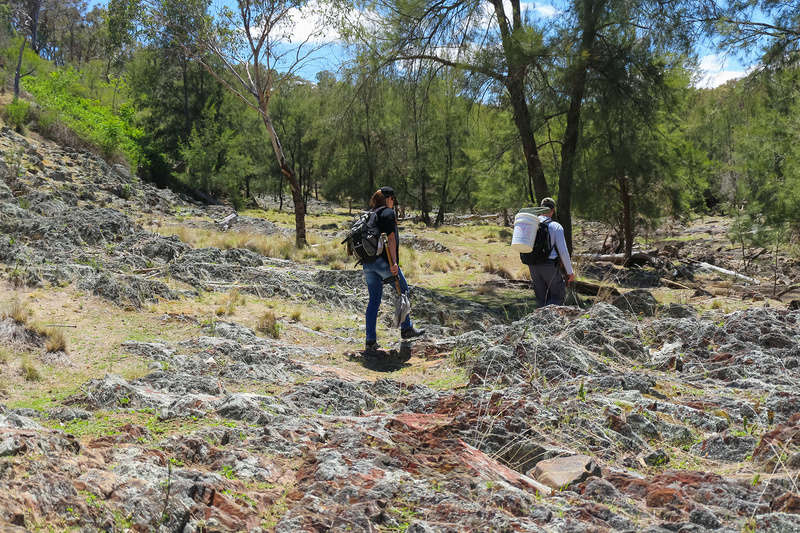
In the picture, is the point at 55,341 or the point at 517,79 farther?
the point at 517,79

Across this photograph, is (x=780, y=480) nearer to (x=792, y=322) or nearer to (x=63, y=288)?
(x=792, y=322)

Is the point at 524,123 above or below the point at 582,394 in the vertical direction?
above

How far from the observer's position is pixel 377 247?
647 cm

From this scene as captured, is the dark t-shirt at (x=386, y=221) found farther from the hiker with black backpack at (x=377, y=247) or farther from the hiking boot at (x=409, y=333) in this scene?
the hiking boot at (x=409, y=333)

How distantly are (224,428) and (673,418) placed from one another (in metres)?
2.85

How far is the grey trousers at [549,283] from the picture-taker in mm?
7395

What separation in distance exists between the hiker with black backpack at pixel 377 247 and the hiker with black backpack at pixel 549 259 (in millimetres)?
1763

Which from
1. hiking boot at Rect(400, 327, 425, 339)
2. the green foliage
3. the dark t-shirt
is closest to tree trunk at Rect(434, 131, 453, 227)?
the green foliage

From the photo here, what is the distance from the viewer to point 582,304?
9.58 metres

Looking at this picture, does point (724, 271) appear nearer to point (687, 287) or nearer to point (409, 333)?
point (687, 287)

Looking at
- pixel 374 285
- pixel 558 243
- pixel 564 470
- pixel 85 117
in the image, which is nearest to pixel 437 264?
pixel 558 243

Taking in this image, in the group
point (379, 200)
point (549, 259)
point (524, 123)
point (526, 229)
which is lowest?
point (549, 259)

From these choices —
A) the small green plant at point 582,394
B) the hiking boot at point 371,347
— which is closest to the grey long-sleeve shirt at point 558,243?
the hiking boot at point 371,347

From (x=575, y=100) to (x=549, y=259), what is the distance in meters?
5.85
